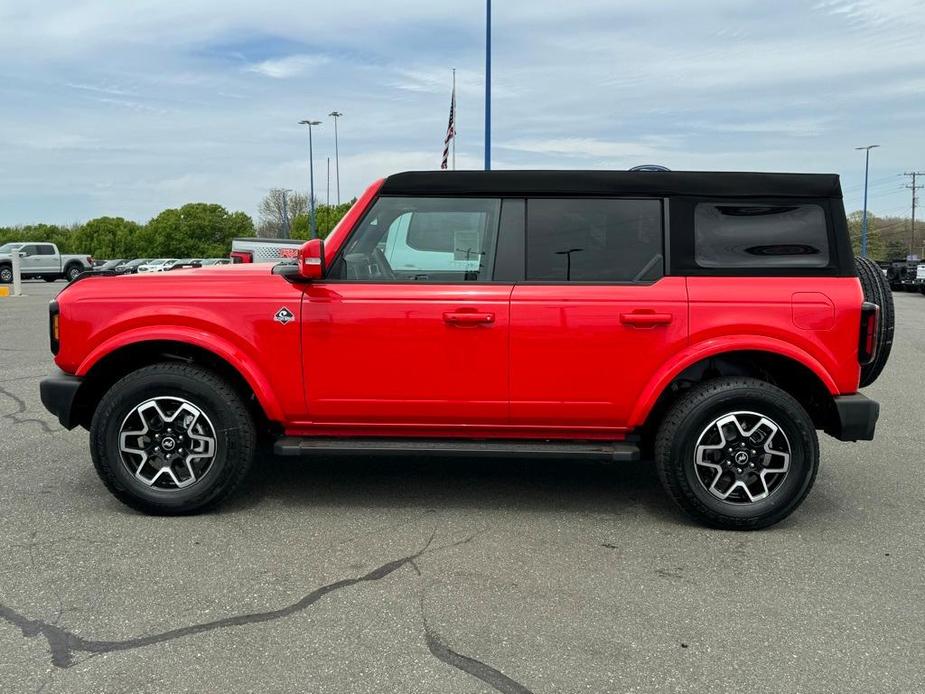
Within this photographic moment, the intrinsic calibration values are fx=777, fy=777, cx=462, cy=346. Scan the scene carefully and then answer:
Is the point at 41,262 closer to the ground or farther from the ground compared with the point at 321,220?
closer to the ground

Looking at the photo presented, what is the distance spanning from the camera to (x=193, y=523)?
4066mm

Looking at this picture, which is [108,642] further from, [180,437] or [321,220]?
[321,220]

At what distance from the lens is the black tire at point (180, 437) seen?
4039mm

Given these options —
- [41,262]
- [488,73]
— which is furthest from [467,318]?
[41,262]

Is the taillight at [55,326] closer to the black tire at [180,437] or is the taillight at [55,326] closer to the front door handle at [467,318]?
the black tire at [180,437]

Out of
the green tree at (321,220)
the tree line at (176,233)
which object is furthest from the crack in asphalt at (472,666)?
the tree line at (176,233)

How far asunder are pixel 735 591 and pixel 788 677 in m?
0.68

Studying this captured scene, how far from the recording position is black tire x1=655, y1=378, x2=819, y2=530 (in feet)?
12.8

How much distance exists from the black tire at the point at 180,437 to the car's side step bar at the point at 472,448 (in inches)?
9.8

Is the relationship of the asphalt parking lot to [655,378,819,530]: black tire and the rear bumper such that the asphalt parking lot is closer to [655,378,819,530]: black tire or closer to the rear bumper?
[655,378,819,530]: black tire

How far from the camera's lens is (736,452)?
398 centimetres

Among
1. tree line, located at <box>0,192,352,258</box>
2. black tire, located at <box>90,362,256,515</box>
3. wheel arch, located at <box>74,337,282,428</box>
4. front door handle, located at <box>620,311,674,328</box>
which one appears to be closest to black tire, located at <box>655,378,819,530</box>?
front door handle, located at <box>620,311,674,328</box>

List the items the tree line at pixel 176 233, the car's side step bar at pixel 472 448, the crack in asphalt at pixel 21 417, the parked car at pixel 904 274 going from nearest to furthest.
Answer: the car's side step bar at pixel 472 448 → the crack in asphalt at pixel 21 417 → the parked car at pixel 904 274 → the tree line at pixel 176 233

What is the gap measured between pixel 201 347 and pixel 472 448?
151cm
